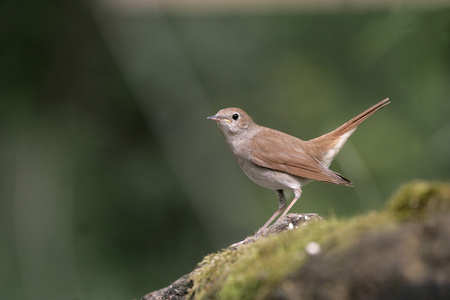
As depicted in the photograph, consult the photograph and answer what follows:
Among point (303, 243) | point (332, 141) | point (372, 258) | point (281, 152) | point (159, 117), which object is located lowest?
point (372, 258)

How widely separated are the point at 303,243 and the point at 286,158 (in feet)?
9.12

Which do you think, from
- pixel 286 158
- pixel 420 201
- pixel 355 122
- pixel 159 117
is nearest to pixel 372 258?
pixel 420 201

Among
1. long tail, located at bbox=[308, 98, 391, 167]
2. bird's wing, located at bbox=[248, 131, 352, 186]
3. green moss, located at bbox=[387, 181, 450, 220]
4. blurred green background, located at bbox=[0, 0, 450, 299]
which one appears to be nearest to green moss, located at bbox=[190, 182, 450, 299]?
green moss, located at bbox=[387, 181, 450, 220]

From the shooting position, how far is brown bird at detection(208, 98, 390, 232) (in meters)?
4.64

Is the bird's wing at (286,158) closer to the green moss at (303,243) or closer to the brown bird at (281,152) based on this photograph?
the brown bird at (281,152)

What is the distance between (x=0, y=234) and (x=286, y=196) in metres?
3.06

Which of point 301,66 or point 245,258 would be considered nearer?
point 245,258

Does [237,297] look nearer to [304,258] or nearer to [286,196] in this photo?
[304,258]

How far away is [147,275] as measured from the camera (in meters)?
5.83

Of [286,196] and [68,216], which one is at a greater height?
[68,216]

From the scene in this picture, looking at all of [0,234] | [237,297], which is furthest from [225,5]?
[237,297]

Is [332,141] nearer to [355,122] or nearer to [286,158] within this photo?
[355,122]

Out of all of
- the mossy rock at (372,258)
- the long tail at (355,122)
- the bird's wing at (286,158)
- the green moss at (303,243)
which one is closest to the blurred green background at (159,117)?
the long tail at (355,122)

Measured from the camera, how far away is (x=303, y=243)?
197 centimetres
